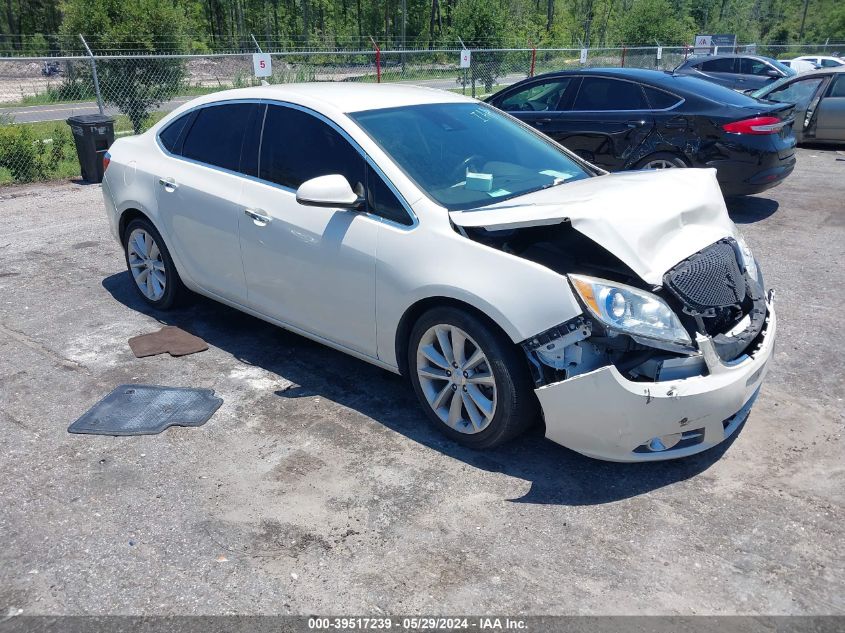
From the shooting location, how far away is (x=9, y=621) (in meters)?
2.74

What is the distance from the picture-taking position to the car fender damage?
327cm

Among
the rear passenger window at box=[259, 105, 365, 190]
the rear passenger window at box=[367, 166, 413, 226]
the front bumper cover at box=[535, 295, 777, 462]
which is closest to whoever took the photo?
the front bumper cover at box=[535, 295, 777, 462]

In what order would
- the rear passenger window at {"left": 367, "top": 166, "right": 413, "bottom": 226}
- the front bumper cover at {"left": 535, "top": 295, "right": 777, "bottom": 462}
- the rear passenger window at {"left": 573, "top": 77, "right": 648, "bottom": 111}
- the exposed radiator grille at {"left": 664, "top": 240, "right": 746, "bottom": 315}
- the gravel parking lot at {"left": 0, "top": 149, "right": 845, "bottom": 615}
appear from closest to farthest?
the gravel parking lot at {"left": 0, "top": 149, "right": 845, "bottom": 615} → the front bumper cover at {"left": 535, "top": 295, "right": 777, "bottom": 462} → the exposed radiator grille at {"left": 664, "top": 240, "right": 746, "bottom": 315} → the rear passenger window at {"left": 367, "top": 166, "right": 413, "bottom": 226} → the rear passenger window at {"left": 573, "top": 77, "right": 648, "bottom": 111}

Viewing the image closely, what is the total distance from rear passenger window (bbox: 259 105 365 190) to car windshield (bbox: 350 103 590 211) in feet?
0.64

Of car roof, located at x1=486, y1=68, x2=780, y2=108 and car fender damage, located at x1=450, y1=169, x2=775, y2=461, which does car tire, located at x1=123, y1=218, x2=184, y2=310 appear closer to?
car fender damage, located at x1=450, y1=169, x2=775, y2=461

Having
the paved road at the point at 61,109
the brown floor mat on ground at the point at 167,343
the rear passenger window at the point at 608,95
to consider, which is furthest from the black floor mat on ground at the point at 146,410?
the paved road at the point at 61,109

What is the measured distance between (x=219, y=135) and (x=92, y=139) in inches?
273

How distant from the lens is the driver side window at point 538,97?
9.20 m

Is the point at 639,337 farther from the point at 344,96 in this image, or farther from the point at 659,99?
the point at 659,99

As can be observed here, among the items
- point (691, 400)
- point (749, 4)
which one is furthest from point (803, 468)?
point (749, 4)

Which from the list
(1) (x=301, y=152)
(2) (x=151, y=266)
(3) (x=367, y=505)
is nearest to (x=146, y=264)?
(2) (x=151, y=266)

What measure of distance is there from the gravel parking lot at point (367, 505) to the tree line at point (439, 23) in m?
14.2

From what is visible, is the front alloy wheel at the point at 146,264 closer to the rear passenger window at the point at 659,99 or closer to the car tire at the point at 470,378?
the car tire at the point at 470,378

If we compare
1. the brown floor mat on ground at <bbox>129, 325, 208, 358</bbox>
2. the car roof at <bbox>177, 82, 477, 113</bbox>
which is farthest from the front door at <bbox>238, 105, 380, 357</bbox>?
the brown floor mat on ground at <bbox>129, 325, 208, 358</bbox>
